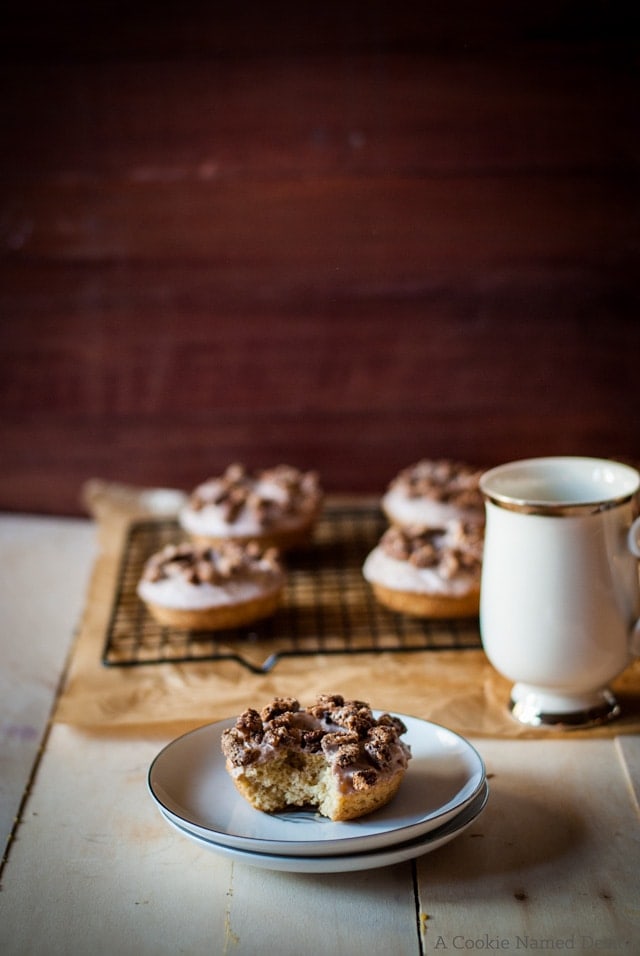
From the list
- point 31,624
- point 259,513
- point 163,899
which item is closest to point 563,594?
point 163,899

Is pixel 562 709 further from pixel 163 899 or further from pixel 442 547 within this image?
pixel 163 899

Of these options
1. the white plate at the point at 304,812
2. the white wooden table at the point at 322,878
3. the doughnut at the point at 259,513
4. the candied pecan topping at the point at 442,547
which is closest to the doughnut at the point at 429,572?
the candied pecan topping at the point at 442,547

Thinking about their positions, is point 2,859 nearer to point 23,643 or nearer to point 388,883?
point 388,883

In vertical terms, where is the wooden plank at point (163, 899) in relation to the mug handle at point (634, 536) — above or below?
below

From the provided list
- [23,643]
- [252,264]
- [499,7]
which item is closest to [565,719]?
[23,643]

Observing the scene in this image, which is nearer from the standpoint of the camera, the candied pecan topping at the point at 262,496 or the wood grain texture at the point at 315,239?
the candied pecan topping at the point at 262,496

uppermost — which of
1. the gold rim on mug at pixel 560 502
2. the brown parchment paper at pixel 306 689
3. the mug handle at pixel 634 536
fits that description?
the gold rim on mug at pixel 560 502

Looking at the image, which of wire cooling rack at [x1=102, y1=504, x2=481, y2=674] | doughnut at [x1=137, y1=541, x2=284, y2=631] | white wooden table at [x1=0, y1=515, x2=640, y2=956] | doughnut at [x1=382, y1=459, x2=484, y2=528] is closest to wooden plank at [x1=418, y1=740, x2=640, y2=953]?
white wooden table at [x1=0, y1=515, x2=640, y2=956]

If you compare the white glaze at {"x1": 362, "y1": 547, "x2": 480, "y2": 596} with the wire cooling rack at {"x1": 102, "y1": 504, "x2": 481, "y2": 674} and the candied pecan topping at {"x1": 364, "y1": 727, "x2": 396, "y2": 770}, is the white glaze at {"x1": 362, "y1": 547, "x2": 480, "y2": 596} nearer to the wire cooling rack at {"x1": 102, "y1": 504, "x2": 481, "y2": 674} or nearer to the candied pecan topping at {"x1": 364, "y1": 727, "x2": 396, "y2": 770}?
the wire cooling rack at {"x1": 102, "y1": 504, "x2": 481, "y2": 674}

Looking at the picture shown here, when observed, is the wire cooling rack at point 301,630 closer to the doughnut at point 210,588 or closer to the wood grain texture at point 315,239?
the doughnut at point 210,588
